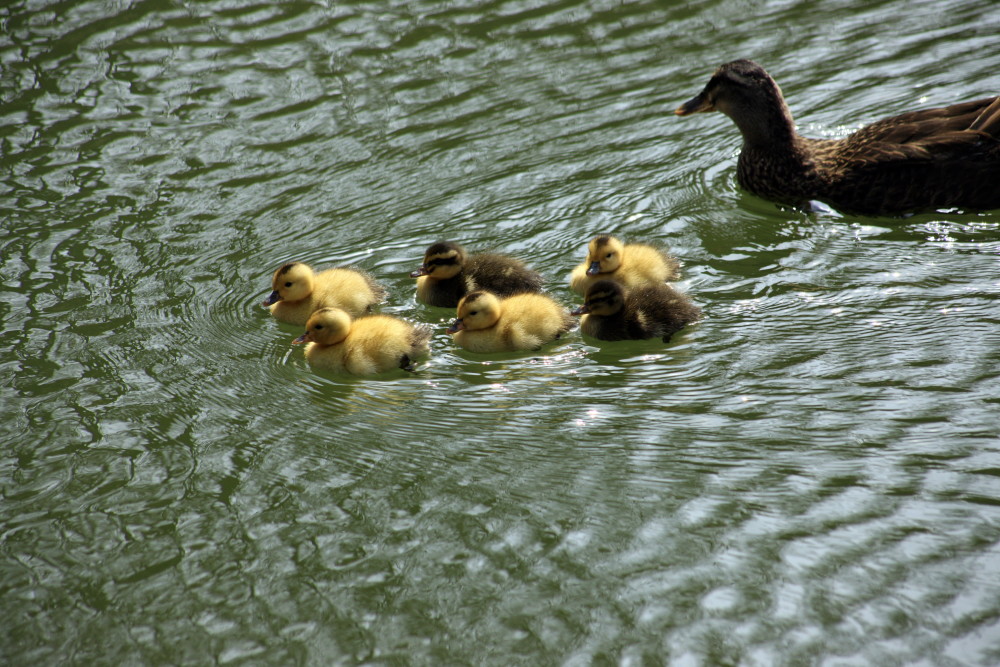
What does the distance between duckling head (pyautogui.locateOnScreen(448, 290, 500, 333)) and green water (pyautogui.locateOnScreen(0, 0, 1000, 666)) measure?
0.14m

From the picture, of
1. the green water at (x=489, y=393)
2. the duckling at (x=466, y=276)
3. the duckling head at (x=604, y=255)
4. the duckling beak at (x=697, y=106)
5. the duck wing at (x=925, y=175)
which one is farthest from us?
the duckling beak at (x=697, y=106)

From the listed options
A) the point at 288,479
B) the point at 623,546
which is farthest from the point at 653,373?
the point at 288,479

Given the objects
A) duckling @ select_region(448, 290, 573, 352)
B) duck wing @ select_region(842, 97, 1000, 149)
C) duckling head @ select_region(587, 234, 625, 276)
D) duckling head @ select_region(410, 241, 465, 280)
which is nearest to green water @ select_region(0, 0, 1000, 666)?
duckling @ select_region(448, 290, 573, 352)

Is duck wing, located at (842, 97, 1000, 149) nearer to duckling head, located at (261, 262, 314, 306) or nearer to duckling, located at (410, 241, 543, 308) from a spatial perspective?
duckling, located at (410, 241, 543, 308)

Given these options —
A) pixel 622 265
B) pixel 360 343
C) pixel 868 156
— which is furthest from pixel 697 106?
pixel 360 343

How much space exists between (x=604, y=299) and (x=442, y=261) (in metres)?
0.79

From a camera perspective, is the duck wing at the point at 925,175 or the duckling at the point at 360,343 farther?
the duck wing at the point at 925,175

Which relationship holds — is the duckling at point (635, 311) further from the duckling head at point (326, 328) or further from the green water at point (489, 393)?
the duckling head at point (326, 328)

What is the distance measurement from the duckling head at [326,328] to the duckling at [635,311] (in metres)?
0.95

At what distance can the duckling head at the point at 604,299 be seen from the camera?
3980 mm

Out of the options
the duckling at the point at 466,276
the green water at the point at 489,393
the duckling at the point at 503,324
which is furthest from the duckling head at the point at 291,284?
the duckling at the point at 503,324

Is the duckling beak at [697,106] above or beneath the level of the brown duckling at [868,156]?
above

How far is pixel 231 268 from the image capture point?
16.1 feet

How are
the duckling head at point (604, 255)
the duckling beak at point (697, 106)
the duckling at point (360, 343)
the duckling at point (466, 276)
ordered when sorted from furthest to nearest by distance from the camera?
the duckling beak at point (697, 106) < the duckling at point (466, 276) < the duckling head at point (604, 255) < the duckling at point (360, 343)
